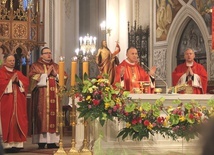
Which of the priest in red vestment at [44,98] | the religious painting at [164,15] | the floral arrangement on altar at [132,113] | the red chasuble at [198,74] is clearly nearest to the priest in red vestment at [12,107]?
the priest in red vestment at [44,98]

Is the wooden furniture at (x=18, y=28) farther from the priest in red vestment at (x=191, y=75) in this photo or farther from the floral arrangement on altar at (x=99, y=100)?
the floral arrangement on altar at (x=99, y=100)

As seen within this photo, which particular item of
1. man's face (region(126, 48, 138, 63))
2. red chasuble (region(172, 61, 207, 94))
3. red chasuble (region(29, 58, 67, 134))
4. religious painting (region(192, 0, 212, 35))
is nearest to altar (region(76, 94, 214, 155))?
man's face (region(126, 48, 138, 63))

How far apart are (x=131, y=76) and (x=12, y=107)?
102 inches

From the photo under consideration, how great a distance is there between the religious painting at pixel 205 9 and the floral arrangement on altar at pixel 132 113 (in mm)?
7830

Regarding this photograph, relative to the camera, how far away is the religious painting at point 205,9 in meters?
13.8

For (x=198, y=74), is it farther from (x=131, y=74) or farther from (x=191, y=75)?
(x=131, y=74)

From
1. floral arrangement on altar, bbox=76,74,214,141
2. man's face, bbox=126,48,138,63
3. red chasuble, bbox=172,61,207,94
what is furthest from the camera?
red chasuble, bbox=172,61,207,94

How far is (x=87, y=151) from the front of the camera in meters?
6.77

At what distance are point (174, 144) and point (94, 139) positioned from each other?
1.09m

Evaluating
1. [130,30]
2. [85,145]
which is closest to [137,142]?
[85,145]

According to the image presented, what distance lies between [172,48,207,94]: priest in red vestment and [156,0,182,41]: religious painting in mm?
6999

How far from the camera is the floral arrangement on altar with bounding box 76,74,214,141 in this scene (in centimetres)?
611

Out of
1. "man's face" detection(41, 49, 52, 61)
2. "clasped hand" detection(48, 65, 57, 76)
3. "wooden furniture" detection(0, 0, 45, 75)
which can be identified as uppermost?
"wooden furniture" detection(0, 0, 45, 75)

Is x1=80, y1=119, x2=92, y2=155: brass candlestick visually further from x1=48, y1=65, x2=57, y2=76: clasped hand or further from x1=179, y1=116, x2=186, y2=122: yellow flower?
x1=48, y1=65, x2=57, y2=76: clasped hand
